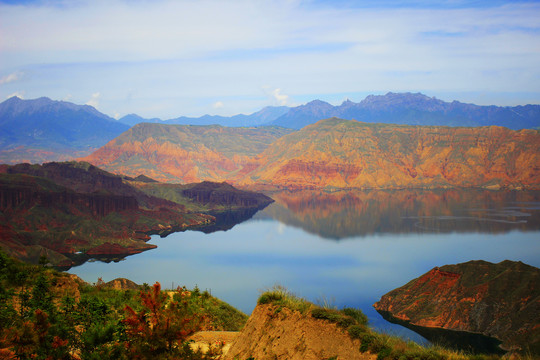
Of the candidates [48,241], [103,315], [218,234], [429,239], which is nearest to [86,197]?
[48,241]

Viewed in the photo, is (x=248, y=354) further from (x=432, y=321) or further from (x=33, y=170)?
(x=33, y=170)

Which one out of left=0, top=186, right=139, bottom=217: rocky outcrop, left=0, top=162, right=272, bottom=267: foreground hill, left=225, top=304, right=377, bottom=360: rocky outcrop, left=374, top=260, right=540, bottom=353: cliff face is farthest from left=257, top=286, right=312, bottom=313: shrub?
left=0, top=186, right=139, bottom=217: rocky outcrop

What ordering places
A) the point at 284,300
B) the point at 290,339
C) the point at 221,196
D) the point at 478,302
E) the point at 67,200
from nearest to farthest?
the point at 290,339 → the point at 284,300 → the point at 478,302 → the point at 67,200 → the point at 221,196

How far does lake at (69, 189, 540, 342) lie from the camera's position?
200 ft

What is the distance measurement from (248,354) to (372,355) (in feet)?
16.1

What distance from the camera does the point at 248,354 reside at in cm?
1756

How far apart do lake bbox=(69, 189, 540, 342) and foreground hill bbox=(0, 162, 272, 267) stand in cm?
686

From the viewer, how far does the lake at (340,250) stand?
6091 cm

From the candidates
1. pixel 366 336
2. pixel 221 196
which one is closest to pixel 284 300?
pixel 366 336

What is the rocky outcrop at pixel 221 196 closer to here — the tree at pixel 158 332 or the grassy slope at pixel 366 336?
the grassy slope at pixel 366 336

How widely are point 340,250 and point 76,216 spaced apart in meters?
53.2

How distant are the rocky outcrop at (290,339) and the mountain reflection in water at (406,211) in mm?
86840

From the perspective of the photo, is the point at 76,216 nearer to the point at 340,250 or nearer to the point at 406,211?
the point at 340,250

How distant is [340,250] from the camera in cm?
8794
